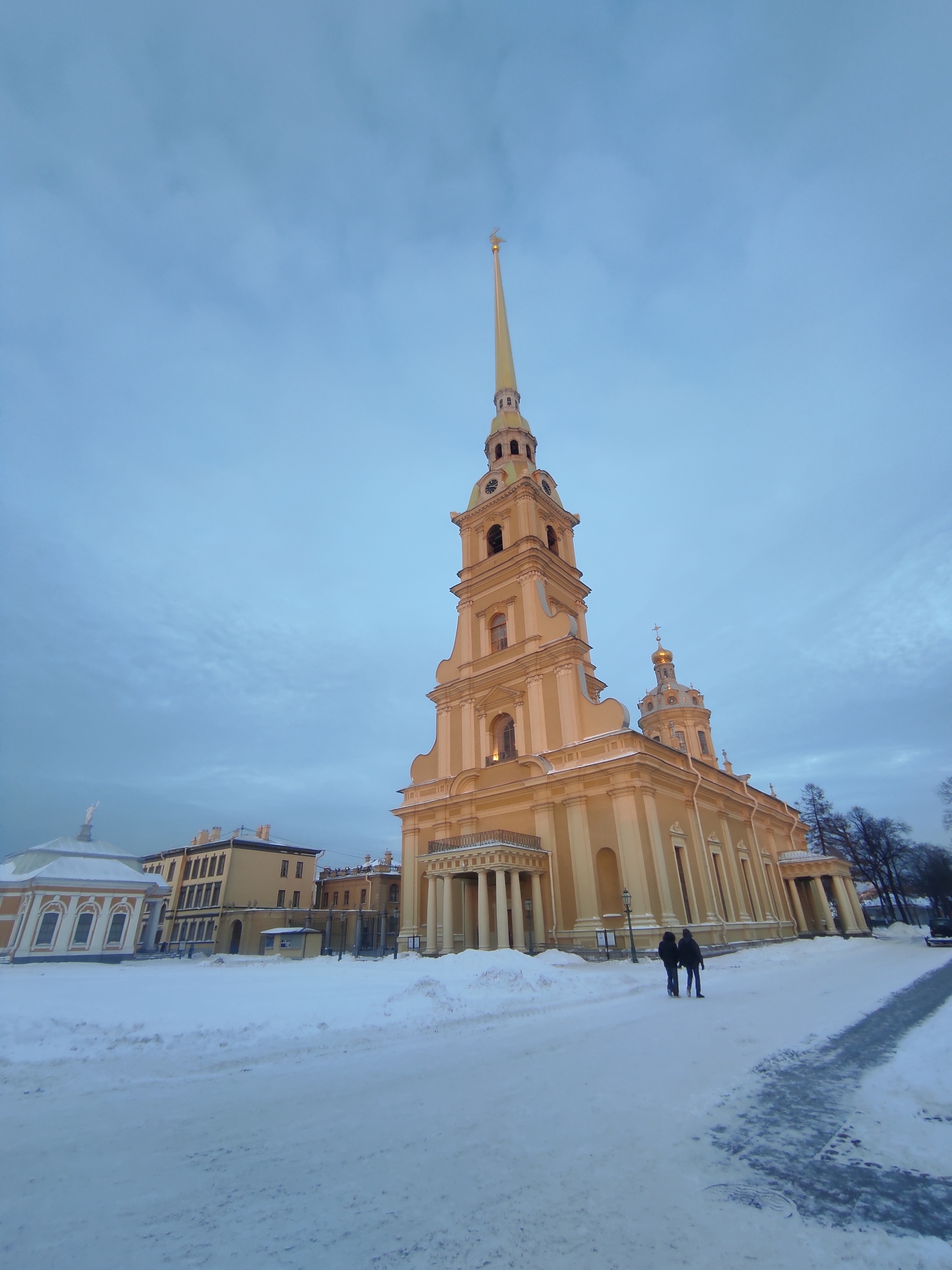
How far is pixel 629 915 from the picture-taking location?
20922 millimetres

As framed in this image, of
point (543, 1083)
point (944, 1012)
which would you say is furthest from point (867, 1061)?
point (944, 1012)

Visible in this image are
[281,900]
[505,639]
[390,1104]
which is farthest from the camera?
[281,900]

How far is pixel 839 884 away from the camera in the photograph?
130ft

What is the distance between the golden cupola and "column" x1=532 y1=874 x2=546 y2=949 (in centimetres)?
2871

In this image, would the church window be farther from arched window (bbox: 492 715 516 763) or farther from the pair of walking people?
the pair of walking people

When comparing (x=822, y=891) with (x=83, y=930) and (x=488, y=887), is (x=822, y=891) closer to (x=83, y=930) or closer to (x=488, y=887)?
(x=488, y=887)

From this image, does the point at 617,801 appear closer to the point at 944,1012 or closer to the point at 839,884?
the point at 944,1012

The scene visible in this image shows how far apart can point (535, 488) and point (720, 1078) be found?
32.6 m

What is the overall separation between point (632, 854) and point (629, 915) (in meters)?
2.81

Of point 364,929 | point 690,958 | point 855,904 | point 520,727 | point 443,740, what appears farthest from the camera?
point 364,929

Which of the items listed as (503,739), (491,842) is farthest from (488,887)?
(503,739)

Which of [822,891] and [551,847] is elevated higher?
[551,847]

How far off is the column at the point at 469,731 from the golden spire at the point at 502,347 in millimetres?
25107

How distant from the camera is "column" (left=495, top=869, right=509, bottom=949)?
22422mm
